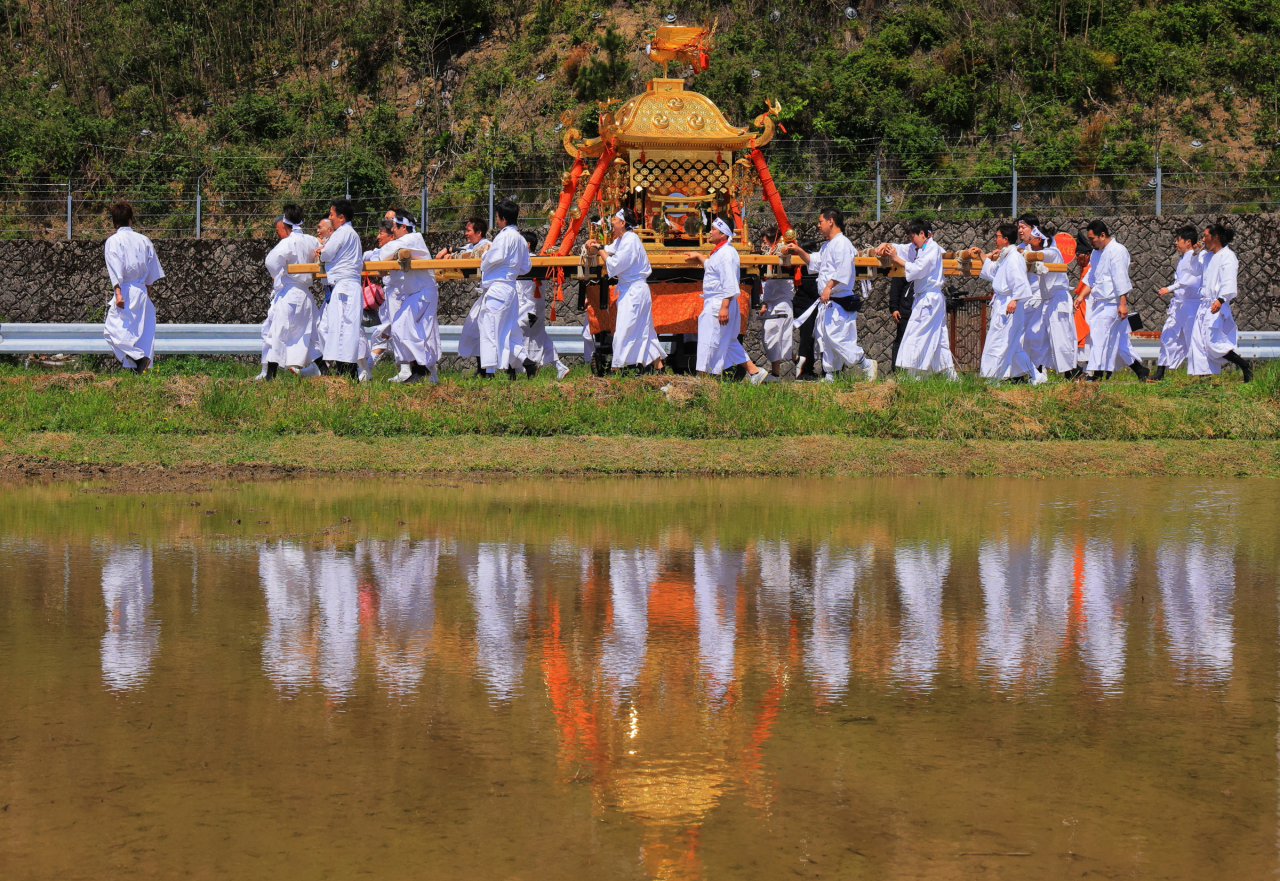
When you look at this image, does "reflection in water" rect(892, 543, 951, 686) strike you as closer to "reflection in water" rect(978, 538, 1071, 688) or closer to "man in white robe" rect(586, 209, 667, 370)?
"reflection in water" rect(978, 538, 1071, 688)

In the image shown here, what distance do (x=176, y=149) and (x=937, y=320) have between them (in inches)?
696

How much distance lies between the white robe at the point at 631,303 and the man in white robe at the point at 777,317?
2.29 m

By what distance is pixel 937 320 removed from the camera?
Result: 15719 millimetres

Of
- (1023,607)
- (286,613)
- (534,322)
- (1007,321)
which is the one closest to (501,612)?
(286,613)

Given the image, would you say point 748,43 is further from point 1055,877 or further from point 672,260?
point 1055,877

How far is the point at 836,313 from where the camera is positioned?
15414 millimetres

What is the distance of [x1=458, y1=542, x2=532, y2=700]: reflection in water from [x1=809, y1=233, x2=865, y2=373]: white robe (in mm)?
8553

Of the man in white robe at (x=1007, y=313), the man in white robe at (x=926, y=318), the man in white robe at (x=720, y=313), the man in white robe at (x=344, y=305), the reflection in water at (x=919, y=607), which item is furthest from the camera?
the man in white robe at (x=926, y=318)

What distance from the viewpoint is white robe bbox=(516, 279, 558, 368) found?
16.8 m

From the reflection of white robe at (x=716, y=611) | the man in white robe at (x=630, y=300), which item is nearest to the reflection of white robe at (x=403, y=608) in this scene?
the reflection of white robe at (x=716, y=611)

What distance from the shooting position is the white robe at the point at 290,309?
597 inches

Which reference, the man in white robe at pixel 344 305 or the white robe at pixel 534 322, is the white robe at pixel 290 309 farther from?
the white robe at pixel 534 322

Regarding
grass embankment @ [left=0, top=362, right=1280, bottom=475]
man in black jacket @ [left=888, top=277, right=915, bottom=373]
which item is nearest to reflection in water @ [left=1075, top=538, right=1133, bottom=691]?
grass embankment @ [left=0, top=362, right=1280, bottom=475]

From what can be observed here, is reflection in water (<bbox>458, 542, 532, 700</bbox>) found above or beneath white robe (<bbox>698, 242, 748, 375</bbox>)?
beneath
